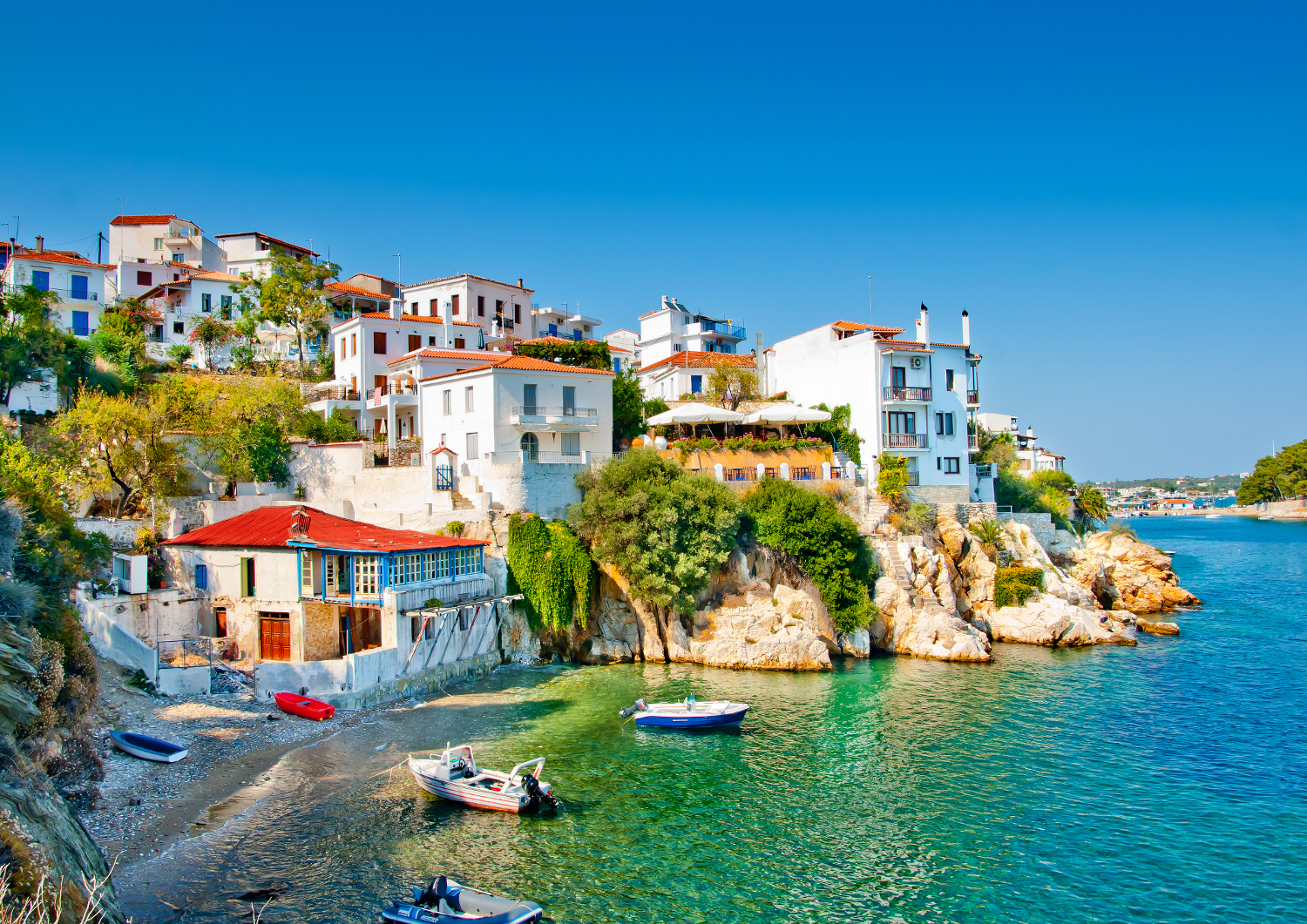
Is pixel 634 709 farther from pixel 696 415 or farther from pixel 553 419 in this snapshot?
pixel 696 415

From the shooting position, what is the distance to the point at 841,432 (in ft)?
173

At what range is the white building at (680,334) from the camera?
79.0 metres

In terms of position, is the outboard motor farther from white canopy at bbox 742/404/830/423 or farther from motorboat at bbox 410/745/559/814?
white canopy at bbox 742/404/830/423

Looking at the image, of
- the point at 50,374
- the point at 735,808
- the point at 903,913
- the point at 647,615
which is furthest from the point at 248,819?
the point at 50,374

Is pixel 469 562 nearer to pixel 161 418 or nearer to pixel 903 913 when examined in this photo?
pixel 161 418

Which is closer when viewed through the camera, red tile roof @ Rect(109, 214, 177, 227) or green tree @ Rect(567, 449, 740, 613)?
green tree @ Rect(567, 449, 740, 613)

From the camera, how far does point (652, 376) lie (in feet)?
224

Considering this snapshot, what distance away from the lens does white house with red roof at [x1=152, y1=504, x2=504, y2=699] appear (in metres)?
30.4

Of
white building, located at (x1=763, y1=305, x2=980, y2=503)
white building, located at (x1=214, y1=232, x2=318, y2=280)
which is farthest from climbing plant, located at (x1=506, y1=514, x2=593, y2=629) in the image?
white building, located at (x1=214, y1=232, x2=318, y2=280)

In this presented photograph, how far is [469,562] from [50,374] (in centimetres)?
2958

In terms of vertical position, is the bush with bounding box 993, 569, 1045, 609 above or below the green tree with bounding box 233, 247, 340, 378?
below

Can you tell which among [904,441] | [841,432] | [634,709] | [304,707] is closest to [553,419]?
[841,432]

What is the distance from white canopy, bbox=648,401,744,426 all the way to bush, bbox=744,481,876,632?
25.3ft

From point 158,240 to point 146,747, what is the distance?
205 ft
